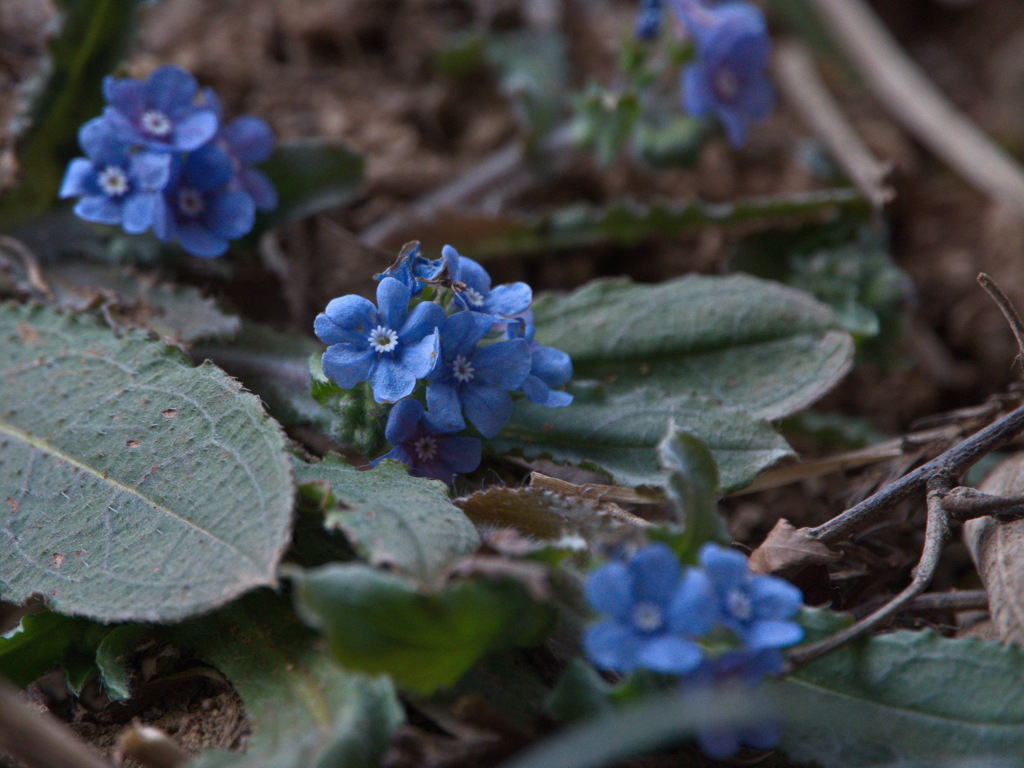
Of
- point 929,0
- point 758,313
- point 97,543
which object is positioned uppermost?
point 929,0

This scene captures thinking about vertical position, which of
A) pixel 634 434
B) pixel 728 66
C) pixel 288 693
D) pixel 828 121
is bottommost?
pixel 288 693

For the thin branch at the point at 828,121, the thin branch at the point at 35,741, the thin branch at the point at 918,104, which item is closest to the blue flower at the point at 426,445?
the thin branch at the point at 35,741

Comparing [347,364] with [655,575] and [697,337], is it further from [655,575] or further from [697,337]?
[697,337]

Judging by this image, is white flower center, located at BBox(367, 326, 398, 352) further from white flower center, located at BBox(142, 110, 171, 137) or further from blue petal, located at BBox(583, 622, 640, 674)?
white flower center, located at BBox(142, 110, 171, 137)

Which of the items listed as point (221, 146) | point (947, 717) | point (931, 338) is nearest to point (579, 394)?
point (947, 717)

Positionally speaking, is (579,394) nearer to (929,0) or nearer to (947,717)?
(947,717)

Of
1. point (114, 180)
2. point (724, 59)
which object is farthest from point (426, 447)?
point (724, 59)

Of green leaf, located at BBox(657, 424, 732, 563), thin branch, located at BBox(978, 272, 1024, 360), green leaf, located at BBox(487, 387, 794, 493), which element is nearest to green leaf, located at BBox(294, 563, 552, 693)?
green leaf, located at BBox(657, 424, 732, 563)
